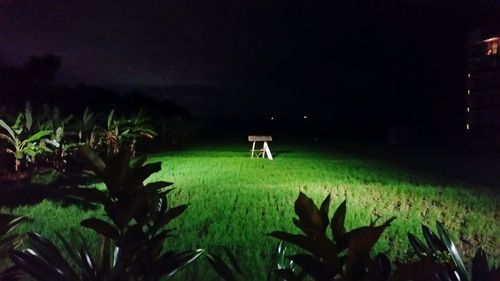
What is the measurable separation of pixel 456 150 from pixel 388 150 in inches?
31.9

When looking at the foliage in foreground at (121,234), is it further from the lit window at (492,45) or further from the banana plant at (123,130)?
the banana plant at (123,130)

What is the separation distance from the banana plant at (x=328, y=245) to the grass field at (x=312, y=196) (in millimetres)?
1038

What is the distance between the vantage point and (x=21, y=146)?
13.9 feet

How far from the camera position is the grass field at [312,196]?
255 centimetres

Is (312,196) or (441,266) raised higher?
(441,266)

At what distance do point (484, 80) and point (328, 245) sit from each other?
2558 mm

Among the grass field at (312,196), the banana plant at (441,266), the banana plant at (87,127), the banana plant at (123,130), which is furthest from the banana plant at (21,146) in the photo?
the banana plant at (441,266)

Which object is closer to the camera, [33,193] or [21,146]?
[33,193]

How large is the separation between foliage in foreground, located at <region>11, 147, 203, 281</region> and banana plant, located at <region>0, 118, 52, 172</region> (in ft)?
10.5

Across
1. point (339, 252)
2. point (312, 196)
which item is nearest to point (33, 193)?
point (312, 196)

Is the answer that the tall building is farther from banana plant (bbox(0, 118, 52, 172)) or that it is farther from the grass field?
banana plant (bbox(0, 118, 52, 172))

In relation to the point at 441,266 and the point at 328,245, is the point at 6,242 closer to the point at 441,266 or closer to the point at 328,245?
the point at 328,245

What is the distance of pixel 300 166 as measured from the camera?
5.49 meters

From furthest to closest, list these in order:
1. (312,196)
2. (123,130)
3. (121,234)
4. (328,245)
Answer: (123,130) < (312,196) < (121,234) < (328,245)
